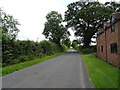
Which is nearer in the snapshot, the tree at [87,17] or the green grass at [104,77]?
the green grass at [104,77]

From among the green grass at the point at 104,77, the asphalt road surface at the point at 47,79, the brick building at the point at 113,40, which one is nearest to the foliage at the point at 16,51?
the asphalt road surface at the point at 47,79

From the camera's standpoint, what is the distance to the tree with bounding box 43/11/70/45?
43.5 m

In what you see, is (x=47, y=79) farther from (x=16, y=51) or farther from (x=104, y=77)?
(x=16, y=51)

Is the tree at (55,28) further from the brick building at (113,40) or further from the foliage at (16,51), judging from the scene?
the brick building at (113,40)

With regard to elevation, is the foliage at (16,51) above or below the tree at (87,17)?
below

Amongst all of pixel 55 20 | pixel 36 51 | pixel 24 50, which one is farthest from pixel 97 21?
pixel 24 50

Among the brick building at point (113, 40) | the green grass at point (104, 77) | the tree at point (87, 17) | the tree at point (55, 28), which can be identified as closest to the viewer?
the green grass at point (104, 77)

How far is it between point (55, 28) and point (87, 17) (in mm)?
13170

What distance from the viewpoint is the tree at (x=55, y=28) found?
143 feet

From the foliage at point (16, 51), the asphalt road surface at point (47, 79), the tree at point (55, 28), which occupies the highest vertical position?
the tree at point (55, 28)

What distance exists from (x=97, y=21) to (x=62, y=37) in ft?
48.7

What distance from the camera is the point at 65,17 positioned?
151ft

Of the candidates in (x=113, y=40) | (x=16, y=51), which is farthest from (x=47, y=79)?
(x=113, y=40)

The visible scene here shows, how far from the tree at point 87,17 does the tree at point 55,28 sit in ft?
10.2
